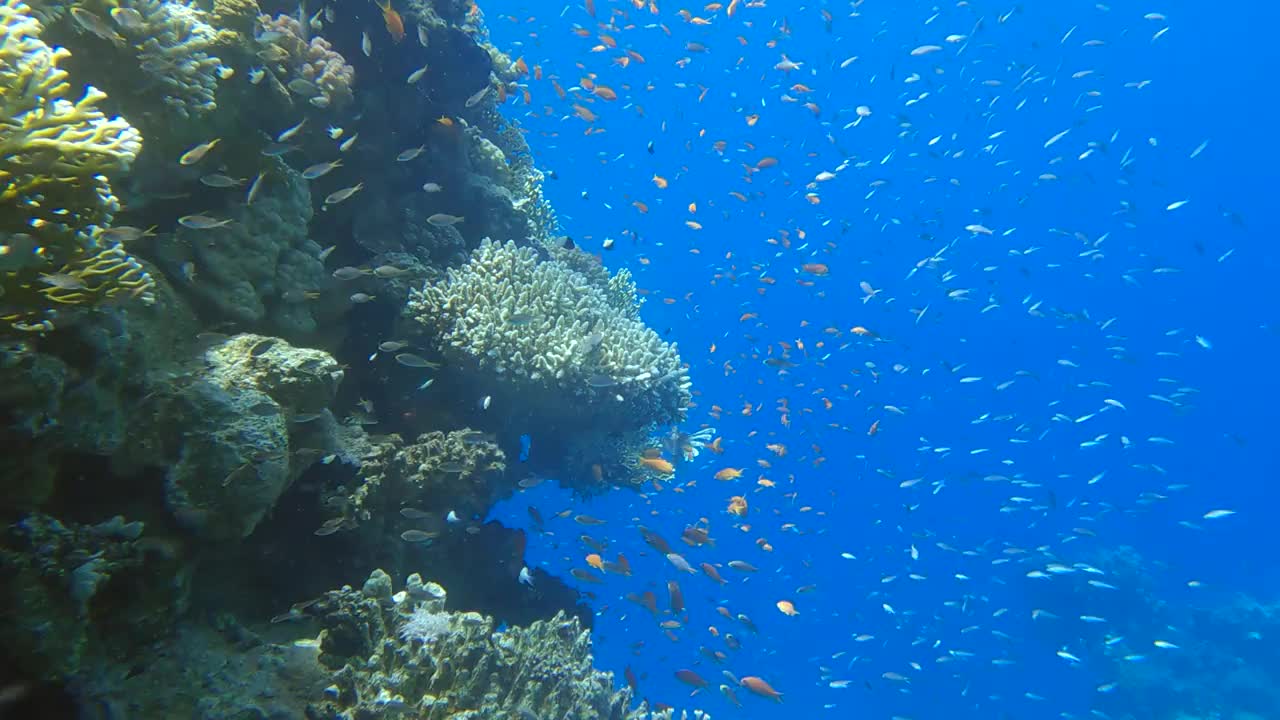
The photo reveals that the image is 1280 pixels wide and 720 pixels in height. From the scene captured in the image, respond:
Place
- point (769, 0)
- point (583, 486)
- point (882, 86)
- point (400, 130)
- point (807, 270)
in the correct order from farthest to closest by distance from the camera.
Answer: point (882, 86) → point (769, 0) → point (807, 270) → point (583, 486) → point (400, 130)

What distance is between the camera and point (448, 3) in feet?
26.2

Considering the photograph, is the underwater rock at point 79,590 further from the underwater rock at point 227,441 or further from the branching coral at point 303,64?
the branching coral at point 303,64

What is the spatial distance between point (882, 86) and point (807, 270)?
57.8 meters

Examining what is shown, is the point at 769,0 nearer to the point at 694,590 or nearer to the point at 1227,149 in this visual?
the point at 1227,149

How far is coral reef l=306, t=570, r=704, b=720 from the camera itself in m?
4.11

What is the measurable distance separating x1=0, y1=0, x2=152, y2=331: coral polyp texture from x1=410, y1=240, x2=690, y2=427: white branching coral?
135 inches

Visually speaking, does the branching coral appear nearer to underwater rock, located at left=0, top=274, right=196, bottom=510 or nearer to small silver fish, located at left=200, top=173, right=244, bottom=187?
small silver fish, located at left=200, top=173, right=244, bottom=187

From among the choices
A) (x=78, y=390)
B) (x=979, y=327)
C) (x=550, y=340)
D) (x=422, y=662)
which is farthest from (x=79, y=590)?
(x=979, y=327)

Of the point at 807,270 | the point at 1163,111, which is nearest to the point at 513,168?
the point at 807,270

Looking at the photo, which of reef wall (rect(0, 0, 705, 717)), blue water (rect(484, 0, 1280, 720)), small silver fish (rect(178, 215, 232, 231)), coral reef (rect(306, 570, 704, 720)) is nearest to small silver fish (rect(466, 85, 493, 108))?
reef wall (rect(0, 0, 705, 717))

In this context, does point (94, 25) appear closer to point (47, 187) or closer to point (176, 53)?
point (176, 53)

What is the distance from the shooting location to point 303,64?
248 inches

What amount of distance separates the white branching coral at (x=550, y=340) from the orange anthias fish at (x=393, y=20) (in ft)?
8.41

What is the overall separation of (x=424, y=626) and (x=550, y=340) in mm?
3237
